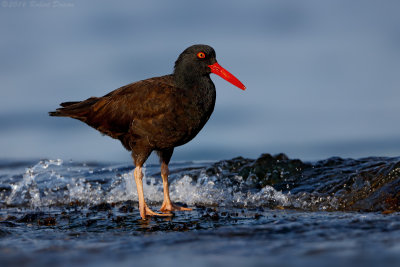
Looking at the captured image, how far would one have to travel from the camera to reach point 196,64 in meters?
6.78

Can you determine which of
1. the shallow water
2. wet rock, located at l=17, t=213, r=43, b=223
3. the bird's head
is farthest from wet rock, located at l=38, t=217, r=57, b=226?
the bird's head

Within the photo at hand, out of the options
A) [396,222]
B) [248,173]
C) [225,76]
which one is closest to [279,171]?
[248,173]

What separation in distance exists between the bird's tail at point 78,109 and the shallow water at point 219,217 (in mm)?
1475

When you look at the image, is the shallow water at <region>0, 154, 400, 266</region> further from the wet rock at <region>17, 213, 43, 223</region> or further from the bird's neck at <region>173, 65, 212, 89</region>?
the bird's neck at <region>173, 65, 212, 89</region>

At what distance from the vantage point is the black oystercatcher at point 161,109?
20.8 ft

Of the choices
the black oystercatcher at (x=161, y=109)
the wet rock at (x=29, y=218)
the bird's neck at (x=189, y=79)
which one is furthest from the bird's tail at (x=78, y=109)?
the wet rock at (x=29, y=218)

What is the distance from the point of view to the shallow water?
3.87m

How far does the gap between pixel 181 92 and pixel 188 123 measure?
45 cm

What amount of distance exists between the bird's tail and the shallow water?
148 centimetres

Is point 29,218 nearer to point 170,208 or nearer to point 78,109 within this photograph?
point 78,109

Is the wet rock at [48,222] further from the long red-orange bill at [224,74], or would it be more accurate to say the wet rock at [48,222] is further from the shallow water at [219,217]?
the long red-orange bill at [224,74]

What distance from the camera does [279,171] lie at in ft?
28.9

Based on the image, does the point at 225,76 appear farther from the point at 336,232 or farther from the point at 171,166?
the point at 171,166

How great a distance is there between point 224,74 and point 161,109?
4.13 feet
